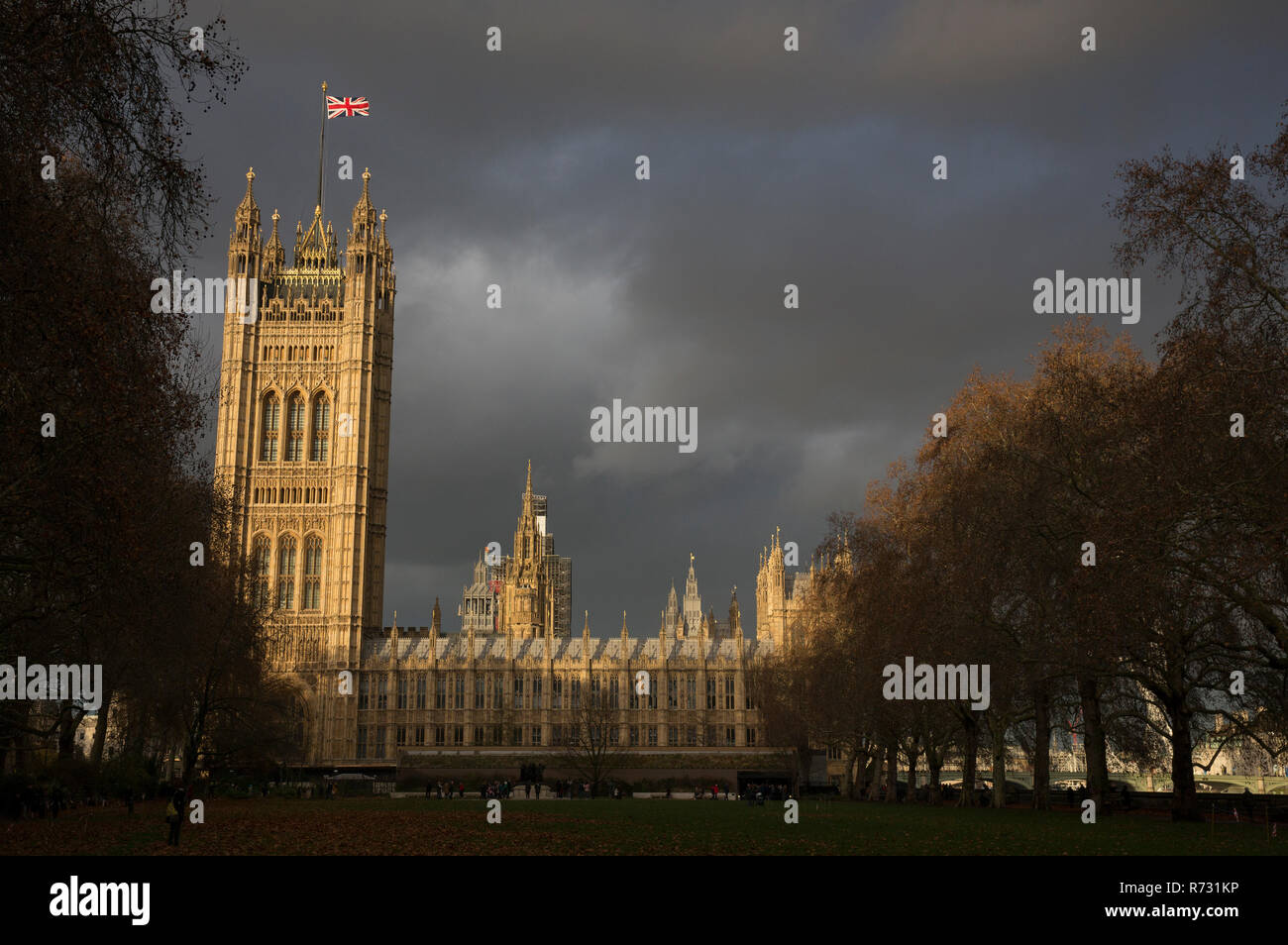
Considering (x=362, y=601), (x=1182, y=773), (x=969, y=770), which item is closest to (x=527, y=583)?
(x=362, y=601)

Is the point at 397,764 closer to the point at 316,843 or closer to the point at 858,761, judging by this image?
the point at 858,761

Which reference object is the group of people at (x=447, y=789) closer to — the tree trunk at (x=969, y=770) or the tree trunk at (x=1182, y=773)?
the tree trunk at (x=969, y=770)

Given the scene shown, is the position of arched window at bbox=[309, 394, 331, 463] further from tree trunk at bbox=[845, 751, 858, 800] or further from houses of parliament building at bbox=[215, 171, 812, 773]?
tree trunk at bbox=[845, 751, 858, 800]

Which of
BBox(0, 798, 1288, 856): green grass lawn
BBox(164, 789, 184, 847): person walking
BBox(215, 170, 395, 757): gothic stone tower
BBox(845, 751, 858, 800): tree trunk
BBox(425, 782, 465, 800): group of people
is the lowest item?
BBox(425, 782, 465, 800): group of people

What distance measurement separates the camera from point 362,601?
11788 centimetres

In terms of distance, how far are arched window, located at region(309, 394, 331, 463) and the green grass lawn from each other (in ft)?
268

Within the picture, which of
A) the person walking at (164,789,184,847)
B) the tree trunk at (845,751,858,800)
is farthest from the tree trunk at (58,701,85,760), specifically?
the tree trunk at (845,751,858,800)

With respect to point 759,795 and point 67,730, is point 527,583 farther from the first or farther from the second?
point 67,730

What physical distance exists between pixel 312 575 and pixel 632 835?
94234 mm

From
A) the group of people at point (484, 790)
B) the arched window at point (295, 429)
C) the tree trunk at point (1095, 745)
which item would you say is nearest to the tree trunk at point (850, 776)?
the group of people at point (484, 790)

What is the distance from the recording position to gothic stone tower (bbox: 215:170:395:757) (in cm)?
11775

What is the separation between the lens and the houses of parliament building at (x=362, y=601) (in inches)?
4299

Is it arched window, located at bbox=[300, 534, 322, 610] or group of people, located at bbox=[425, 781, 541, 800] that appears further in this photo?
arched window, located at bbox=[300, 534, 322, 610]
